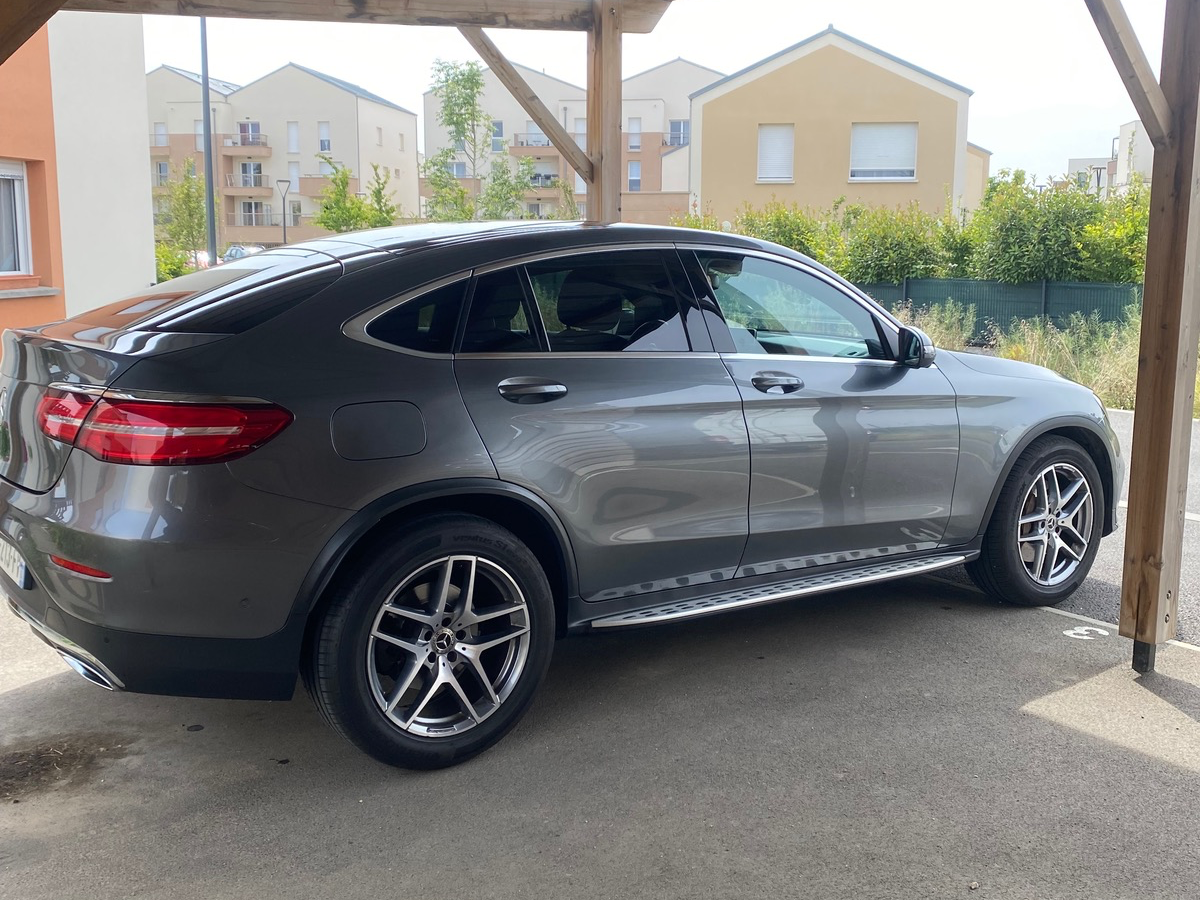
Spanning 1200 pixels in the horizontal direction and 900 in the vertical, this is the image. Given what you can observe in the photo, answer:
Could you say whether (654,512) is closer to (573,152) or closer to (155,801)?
(155,801)

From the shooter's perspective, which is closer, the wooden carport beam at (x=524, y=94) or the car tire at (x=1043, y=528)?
the car tire at (x=1043, y=528)

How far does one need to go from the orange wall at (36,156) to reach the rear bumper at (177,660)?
12.1 m

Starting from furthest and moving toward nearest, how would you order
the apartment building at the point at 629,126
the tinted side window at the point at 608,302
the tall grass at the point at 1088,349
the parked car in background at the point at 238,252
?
the apartment building at the point at 629,126
the tall grass at the point at 1088,349
the parked car in background at the point at 238,252
the tinted side window at the point at 608,302

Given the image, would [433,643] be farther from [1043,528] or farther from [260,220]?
[260,220]

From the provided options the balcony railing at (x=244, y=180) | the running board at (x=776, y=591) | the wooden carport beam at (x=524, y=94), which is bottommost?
the running board at (x=776, y=591)

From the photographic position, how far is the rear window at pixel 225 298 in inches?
140

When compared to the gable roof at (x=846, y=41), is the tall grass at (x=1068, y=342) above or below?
below

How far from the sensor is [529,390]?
12.6ft

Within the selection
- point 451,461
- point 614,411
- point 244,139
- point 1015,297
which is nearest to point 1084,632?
point 614,411

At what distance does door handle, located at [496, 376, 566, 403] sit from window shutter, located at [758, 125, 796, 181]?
37377 mm

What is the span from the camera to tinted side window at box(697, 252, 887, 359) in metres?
4.52

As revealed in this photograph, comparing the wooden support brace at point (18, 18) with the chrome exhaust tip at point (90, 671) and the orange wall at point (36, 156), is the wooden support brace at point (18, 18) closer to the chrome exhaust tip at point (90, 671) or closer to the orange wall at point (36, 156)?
the chrome exhaust tip at point (90, 671)

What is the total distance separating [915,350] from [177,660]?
3150 mm

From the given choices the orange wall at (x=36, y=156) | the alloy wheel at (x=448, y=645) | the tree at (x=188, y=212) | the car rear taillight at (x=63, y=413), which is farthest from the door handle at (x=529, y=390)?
the tree at (x=188, y=212)
